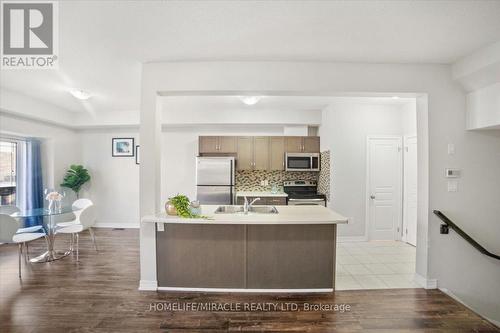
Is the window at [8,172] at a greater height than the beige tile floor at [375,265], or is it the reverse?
the window at [8,172]

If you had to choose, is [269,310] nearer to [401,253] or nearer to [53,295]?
[53,295]

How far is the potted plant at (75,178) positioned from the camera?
492 cm

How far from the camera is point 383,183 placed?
4.45 metres

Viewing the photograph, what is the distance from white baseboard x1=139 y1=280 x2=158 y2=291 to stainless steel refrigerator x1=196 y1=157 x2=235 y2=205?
2042mm

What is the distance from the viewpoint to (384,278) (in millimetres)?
2996

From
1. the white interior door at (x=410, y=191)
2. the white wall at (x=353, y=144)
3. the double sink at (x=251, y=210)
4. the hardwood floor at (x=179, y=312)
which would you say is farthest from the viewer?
the white wall at (x=353, y=144)

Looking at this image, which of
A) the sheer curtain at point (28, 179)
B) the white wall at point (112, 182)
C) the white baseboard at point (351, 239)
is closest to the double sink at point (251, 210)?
the white baseboard at point (351, 239)

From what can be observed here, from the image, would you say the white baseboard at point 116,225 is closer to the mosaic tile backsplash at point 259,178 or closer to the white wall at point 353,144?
the mosaic tile backsplash at point 259,178

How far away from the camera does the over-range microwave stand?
4887mm

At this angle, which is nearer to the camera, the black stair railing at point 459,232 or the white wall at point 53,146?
the black stair railing at point 459,232

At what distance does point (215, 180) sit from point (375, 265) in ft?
10.3

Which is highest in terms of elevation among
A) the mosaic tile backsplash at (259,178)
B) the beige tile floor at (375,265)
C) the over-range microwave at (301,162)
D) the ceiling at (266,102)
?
the ceiling at (266,102)

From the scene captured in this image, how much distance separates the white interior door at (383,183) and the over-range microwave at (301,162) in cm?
107

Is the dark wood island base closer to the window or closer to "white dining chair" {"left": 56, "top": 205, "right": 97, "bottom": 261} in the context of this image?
"white dining chair" {"left": 56, "top": 205, "right": 97, "bottom": 261}
